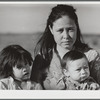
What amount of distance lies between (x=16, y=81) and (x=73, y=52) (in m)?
0.28

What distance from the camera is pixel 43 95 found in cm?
96

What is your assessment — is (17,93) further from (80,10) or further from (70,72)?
(80,10)

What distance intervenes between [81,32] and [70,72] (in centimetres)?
19

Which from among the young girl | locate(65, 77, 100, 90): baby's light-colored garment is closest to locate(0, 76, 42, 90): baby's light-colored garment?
the young girl

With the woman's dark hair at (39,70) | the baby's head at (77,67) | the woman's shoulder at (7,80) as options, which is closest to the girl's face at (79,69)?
the baby's head at (77,67)

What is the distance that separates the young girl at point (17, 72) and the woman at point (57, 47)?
0.03m

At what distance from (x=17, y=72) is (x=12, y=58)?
7 cm

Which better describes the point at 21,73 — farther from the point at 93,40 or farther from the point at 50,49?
the point at 93,40

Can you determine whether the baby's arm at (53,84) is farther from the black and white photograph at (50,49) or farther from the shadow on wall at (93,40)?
the shadow on wall at (93,40)
